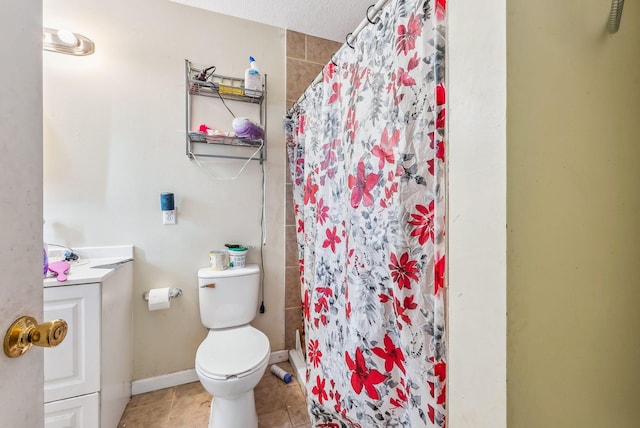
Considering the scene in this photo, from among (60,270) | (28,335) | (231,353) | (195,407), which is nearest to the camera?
(28,335)

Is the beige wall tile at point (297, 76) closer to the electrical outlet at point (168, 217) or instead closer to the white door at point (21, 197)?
the electrical outlet at point (168, 217)

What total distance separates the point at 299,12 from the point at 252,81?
1.86 feet

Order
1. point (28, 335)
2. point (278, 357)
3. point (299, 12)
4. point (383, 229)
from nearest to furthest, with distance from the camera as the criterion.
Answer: point (28, 335), point (383, 229), point (299, 12), point (278, 357)

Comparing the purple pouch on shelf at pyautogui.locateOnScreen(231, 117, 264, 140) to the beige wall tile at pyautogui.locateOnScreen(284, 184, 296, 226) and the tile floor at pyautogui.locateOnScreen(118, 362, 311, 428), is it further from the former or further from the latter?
the tile floor at pyautogui.locateOnScreen(118, 362, 311, 428)

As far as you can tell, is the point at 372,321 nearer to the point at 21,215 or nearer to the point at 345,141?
the point at 345,141

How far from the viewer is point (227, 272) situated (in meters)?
1.53

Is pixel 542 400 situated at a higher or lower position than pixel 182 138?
lower

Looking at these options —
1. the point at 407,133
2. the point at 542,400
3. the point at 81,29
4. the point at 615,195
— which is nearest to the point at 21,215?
the point at 407,133

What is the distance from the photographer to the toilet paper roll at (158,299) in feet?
4.66

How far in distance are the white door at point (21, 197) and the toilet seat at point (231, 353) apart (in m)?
0.74

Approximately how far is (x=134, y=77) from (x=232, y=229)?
43.0 inches

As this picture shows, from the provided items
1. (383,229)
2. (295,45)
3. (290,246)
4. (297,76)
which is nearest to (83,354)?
(290,246)

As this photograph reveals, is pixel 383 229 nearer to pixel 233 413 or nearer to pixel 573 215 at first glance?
pixel 573 215

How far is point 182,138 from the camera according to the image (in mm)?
1573
